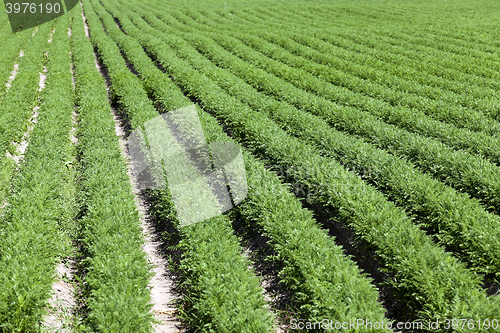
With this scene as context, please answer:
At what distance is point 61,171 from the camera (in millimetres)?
8656

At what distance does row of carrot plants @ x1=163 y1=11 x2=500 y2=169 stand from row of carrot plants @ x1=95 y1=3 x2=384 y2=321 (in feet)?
17.1

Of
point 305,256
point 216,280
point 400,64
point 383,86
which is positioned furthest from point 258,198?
point 400,64

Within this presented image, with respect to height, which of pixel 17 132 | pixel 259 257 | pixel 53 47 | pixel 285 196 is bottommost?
pixel 259 257

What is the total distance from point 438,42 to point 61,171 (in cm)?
2033

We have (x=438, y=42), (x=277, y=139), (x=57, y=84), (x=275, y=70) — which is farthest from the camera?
Result: (x=438, y=42)

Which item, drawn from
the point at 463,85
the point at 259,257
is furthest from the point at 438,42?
the point at 259,257

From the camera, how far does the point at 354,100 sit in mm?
12680

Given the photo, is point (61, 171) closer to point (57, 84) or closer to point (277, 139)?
point (277, 139)

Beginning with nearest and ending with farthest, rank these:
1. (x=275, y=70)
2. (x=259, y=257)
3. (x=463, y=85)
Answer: (x=259, y=257), (x=463, y=85), (x=275, y=70)

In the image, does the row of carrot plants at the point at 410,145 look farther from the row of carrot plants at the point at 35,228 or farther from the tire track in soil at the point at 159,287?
the row of carrot plants at the point at 35,228

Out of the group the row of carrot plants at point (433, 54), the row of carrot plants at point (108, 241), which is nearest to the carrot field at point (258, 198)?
the row of carrot plants at point (108, 241)

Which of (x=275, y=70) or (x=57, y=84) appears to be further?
(x=275, y=70)

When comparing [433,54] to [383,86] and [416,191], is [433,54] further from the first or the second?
[416,191]

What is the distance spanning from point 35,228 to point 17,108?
7.65 meters
